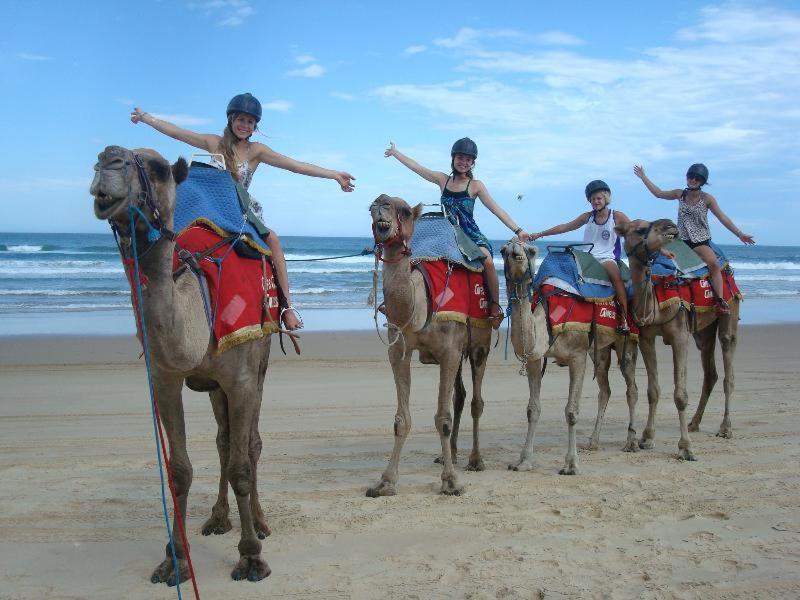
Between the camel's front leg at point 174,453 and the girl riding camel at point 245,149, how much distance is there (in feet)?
3.87

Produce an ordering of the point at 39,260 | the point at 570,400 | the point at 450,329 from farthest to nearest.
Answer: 1. the point at 39,260
2. the point at 570,400
3. the point at 450,329

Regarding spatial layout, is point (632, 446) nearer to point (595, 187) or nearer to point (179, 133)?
point (595, 187)

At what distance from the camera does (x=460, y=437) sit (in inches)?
396

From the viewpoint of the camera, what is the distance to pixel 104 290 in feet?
99.9

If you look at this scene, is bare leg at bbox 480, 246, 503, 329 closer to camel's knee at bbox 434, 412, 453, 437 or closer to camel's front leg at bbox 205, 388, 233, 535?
camel's knee at bbox 434, 412, 453, 437

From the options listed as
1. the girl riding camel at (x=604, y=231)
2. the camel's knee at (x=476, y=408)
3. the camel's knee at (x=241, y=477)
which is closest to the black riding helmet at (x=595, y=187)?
the girl riding camel at (x=604, y=231)

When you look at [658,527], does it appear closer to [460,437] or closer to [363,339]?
[460,437]

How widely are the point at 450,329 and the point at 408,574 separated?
2831 mm

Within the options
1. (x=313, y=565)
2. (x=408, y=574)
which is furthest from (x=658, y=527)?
(x=313, y=565)

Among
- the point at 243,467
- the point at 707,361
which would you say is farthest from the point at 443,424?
the point at 707,361

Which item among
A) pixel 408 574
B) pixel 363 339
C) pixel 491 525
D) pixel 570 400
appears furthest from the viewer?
pixel 363 339

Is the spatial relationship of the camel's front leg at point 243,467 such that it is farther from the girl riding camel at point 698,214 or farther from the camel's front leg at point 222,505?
the girl riding camel at point 698,214

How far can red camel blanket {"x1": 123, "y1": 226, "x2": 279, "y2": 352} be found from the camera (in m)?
5.44

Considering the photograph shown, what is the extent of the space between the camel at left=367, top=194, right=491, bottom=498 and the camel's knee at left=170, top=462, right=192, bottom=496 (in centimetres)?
224
